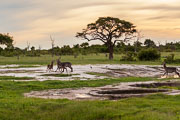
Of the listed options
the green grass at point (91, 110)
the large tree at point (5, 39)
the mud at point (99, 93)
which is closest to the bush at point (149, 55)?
the large tree at point (5, 39)

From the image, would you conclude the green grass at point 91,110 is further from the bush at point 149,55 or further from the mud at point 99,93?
the bush at point 149,55

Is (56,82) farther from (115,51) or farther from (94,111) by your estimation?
(115,51)

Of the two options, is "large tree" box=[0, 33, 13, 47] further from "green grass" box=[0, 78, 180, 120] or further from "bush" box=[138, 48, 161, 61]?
"green grass" box=[0, 78, 180, 120]

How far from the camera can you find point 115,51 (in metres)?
102

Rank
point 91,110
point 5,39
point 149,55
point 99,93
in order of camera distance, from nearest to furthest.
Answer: point 91,110 < point 99,93 < point 149,55 < point 5,39

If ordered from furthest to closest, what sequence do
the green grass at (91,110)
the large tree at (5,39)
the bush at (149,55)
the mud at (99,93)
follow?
the large tree at (5,39) → the bush at (149,55) → the mud at (99,93) → the green grass at (91,110)

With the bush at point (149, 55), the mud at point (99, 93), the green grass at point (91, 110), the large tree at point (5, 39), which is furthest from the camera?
the large tree at point (5, 39)

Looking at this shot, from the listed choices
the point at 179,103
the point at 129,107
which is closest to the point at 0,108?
the point at 129,107

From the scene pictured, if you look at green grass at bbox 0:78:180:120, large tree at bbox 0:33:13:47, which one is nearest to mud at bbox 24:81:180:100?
green grass at bbox 0:78:180:120

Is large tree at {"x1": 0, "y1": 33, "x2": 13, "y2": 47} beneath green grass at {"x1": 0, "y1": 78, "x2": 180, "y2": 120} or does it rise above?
above

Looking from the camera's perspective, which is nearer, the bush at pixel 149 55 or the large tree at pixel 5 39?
the bush at pixel 149 55

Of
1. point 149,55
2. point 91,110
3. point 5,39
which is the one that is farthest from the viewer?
point 5,39

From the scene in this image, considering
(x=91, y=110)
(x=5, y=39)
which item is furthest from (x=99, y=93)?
(x=5, y=39)

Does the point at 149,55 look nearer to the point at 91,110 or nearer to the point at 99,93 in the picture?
the point at 99,93
